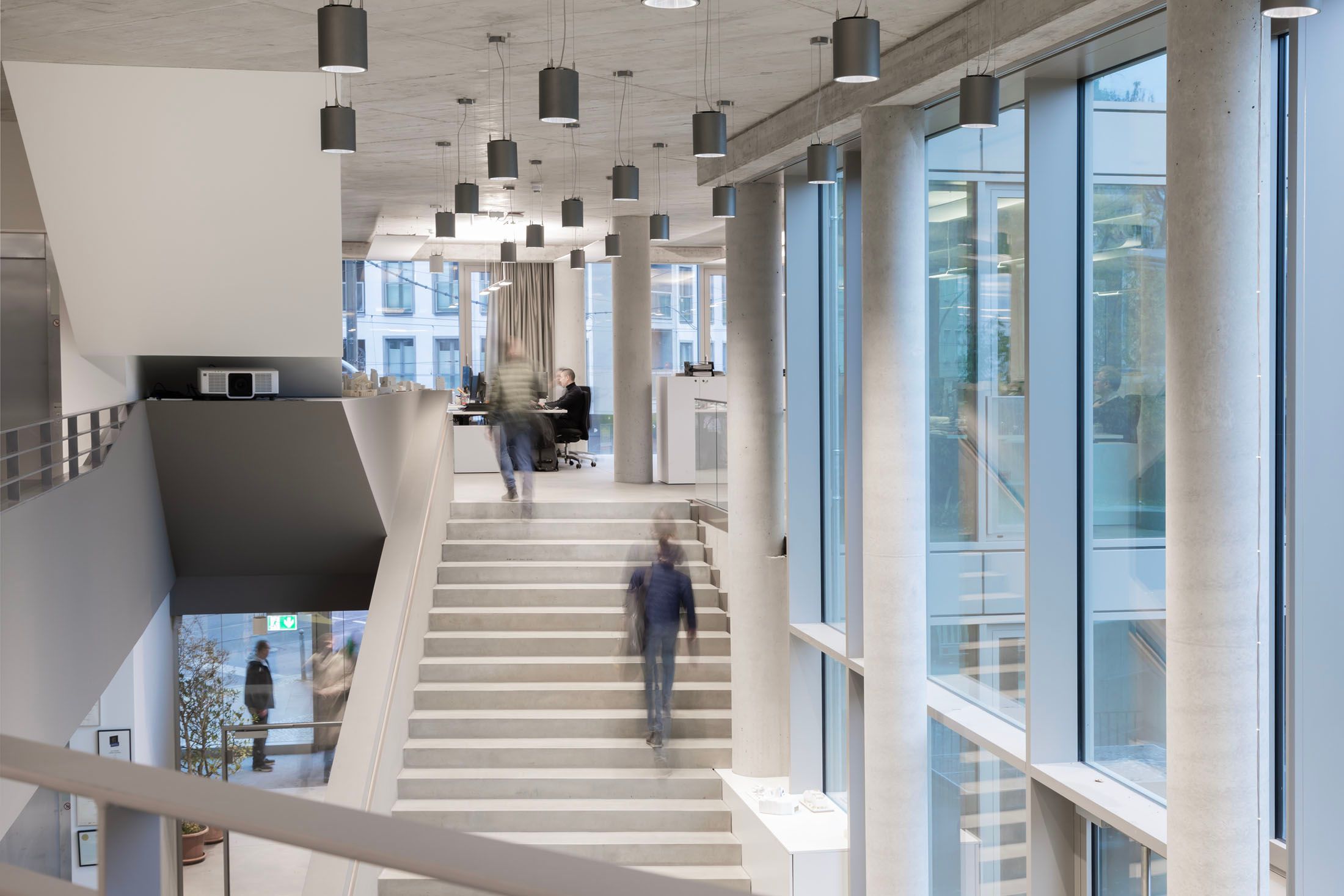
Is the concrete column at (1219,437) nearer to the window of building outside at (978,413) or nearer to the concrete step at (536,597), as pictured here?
the window of building outside at (978,413)

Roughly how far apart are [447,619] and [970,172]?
6.79 m

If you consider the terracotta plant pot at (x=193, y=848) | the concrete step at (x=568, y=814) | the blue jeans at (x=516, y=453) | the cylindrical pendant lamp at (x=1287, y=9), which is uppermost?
the cylindrical pendant lamp at (x=1287, y=9)

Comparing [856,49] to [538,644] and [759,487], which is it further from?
[538,644]

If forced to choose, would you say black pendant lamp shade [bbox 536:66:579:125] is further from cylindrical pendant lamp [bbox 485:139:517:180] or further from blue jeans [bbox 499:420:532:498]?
blue jeans [bbox 499:420:532:498]

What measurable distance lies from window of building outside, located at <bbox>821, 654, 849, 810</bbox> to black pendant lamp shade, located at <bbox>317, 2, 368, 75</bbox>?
6490 mm

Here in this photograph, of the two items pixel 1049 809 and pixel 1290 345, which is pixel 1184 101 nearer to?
pixel 1290 345

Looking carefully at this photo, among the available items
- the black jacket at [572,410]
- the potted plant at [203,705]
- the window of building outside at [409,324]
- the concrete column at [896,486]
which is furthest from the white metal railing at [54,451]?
the window of building outside at [409,324]

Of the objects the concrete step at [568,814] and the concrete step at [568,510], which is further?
the concrete step at [568,510]

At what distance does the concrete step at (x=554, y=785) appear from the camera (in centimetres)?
1002

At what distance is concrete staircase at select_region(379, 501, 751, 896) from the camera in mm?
9758

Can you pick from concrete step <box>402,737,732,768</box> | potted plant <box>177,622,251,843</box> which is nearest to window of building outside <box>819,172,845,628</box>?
concrete step <box>402,737,732,768</box>

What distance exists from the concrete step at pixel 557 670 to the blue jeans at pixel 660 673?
0.55 m

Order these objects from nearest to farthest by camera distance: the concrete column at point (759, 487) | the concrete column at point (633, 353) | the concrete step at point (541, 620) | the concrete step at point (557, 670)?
1. the concrete column at point (759, 487)
2. the concrete step at point (557, 670)
3. the concrete step at point (541, 620)
4. the concrete column at point (633, 353)

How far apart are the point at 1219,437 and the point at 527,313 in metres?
17.7
